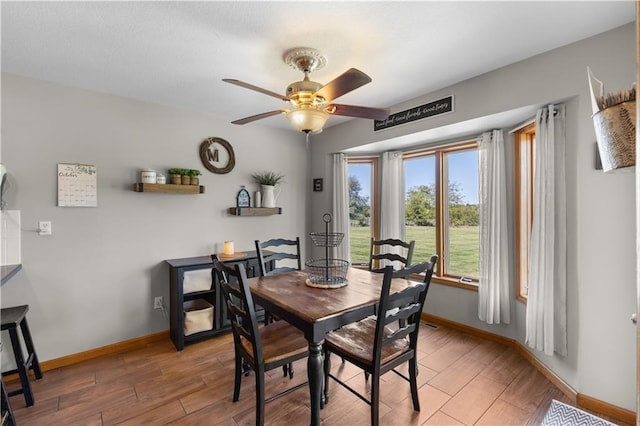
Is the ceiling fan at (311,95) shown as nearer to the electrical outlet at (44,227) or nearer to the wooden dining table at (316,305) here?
the wooden dining table at (316,305)

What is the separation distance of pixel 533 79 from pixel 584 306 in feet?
5.32

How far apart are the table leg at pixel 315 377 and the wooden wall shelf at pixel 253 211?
7.20ft

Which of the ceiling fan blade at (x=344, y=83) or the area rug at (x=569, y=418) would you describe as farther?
the area rug at (x=569, y=418)

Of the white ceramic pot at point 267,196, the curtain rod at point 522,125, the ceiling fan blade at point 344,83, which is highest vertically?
the curtain rod at point 522,125

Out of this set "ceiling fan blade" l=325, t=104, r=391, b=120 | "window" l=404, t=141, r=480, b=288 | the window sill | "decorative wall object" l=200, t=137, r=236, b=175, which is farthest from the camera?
"decorative wall object" l=200, t=137, r=236, b=175

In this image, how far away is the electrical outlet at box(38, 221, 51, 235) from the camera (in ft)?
8.02

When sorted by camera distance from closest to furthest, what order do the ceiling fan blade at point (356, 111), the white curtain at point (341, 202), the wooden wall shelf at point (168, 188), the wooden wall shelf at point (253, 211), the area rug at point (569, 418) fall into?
the area rug at point (569, 418) < the ceiling fan blade at point (356, 111) < the wooden wall shelf at point (168, 188) < the wooden wall shelf at point (253, 211) < the white curtain at point (341, 202)

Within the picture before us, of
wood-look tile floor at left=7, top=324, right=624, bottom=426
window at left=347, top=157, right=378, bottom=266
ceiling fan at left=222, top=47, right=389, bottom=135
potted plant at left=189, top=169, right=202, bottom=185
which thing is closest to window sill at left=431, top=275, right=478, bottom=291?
wood-look tile floor at left=7, top=324, right=624, bottom=426

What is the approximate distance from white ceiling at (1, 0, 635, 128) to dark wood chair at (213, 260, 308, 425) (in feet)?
4.71

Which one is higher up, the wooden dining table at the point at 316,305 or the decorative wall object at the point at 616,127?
the decorative wall object at the point at 616,127

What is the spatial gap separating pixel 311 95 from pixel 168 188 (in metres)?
1.84

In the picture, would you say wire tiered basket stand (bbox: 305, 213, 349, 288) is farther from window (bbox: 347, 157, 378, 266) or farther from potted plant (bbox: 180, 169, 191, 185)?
window (bbox: 347, 157, 378, 266)

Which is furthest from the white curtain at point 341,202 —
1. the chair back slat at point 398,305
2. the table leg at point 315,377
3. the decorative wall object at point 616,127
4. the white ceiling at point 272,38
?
the decorative wall object at point 616,127

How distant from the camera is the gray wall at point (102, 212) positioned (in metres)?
2.40
